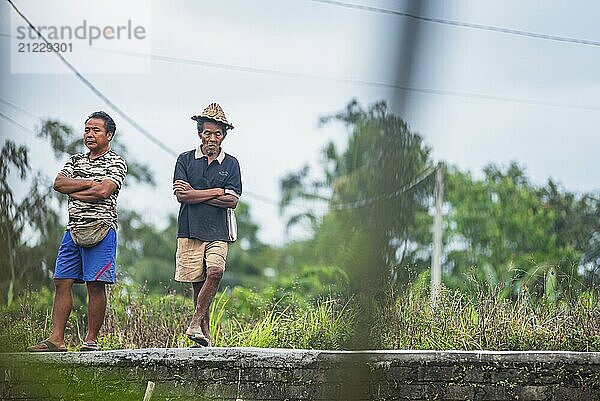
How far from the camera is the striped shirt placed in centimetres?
303

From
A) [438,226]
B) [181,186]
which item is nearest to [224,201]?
[181,186]

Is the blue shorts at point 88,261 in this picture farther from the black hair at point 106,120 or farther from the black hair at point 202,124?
the black hair at point 202,124

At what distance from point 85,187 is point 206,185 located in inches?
17.7

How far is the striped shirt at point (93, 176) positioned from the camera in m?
3.03

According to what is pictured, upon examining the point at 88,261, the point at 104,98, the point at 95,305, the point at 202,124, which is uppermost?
the point at 104,98

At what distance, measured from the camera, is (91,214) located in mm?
3055

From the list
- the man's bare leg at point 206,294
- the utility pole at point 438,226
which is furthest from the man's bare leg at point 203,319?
the utility pole at point 438,226

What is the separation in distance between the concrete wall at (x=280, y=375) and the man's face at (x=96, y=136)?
75 centimetres

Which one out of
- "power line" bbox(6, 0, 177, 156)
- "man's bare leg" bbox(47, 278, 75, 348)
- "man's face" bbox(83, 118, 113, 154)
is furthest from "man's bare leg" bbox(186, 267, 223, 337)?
"power line" bbox(6, 0, 177, 156)

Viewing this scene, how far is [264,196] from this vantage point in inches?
269

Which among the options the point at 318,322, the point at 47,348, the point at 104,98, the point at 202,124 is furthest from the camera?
the point at 104,98

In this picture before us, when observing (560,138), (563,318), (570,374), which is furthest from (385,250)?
(560,138)

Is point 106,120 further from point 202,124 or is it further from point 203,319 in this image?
point 203,319

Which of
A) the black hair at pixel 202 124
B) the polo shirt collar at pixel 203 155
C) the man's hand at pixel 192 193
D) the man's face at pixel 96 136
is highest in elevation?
the black hair at pixel 202 124
